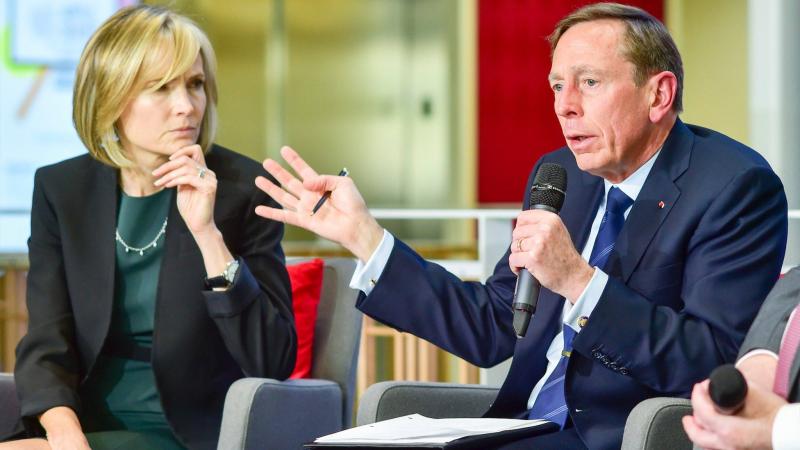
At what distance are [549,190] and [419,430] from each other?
1.35 ft

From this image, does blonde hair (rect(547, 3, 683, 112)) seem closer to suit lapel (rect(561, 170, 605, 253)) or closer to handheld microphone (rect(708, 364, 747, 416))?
suit lapel (rect(561, 170, 605, 253))

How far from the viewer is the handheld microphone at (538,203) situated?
1722 mm

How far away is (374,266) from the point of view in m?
2.03

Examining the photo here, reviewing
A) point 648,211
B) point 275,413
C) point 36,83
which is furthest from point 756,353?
point 36,83

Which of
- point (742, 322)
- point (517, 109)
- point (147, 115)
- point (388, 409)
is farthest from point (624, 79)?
point (517, 109)

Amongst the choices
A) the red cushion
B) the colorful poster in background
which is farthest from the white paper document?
the colorful poster in background

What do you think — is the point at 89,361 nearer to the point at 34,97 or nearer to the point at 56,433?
the point at 56,433

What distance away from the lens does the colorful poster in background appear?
18.6 ft

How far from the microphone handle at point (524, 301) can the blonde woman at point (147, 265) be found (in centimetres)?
68

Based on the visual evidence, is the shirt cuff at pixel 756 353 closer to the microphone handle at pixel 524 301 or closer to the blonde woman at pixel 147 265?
the microphone handle at pixel 524 301

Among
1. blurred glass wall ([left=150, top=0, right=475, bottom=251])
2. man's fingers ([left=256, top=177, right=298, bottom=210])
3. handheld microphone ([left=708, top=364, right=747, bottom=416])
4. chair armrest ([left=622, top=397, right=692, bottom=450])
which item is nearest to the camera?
handheld microphone ([left=708, top=364, right=747, bottom=416])

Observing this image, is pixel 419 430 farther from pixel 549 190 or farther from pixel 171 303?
pixel 171 303

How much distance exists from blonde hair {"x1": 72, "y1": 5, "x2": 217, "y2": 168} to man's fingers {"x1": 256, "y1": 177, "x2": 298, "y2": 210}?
352 mm

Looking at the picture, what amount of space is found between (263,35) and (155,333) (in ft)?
14.8
